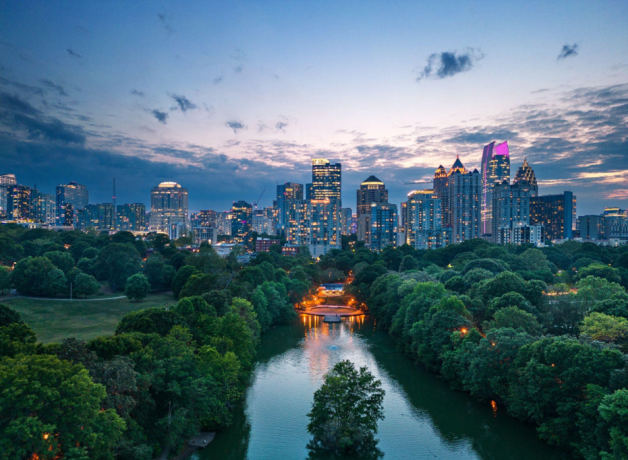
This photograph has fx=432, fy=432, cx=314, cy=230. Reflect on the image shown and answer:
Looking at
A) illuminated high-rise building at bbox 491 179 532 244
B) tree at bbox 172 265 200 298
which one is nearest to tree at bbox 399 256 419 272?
tree at bbox 172 265 200 298

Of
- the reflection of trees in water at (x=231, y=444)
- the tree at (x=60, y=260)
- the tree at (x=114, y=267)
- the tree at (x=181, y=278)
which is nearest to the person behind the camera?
the reflection of trees in water at (x=231, y=444)

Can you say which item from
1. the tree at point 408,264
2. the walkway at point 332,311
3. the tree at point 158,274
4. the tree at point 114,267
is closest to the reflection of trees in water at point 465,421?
the walkway at point 332,311

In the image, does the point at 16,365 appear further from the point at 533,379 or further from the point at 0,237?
the point at 0,237

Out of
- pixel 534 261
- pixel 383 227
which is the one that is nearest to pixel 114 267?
pixel 534 261

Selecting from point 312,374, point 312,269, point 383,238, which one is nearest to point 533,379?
point 312,374

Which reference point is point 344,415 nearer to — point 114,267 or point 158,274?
point 158,274

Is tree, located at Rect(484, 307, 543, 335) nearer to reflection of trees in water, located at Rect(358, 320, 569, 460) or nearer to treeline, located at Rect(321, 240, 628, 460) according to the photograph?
treeline, located at Rect(321, 240, 628, 460)

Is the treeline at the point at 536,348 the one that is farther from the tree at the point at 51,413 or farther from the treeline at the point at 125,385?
the tree at the point at 51,413
